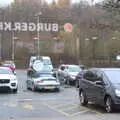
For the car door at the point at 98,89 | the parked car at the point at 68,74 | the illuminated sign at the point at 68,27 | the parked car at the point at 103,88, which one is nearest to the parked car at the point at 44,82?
the parked car at the point at 68,74

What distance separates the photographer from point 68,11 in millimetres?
119812

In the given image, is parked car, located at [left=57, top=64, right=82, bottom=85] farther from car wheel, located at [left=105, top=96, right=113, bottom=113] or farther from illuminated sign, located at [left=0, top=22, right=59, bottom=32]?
illuminated sign, located at [left=0, top=22, right=59, bottom=32]

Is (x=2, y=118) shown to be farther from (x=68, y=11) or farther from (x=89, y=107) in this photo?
(x=68, y=11)

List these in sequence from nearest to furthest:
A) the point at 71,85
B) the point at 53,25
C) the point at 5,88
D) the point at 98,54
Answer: the point at 5,88
the point at 71,85
the point at 98,54
the point at 53,25

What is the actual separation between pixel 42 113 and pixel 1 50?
93.7m

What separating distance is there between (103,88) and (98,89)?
1.63 ft

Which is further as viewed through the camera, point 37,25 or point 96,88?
point 37,25

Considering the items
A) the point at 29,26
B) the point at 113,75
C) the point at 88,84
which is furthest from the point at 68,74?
the point at 29,26

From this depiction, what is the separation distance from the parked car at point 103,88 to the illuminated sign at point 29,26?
301ft

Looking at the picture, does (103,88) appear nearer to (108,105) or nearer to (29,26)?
(108,105)

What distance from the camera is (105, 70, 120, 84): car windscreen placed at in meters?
18.2

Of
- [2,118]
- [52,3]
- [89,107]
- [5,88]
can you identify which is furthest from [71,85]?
[52,3]

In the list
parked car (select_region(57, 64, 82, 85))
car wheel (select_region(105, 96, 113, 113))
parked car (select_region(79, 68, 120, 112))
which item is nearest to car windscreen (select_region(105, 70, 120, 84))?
parked car (select_region(79, 68, 120, 112))

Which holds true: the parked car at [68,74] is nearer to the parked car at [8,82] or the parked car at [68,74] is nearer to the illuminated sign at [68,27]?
the parked car at [8,82]
